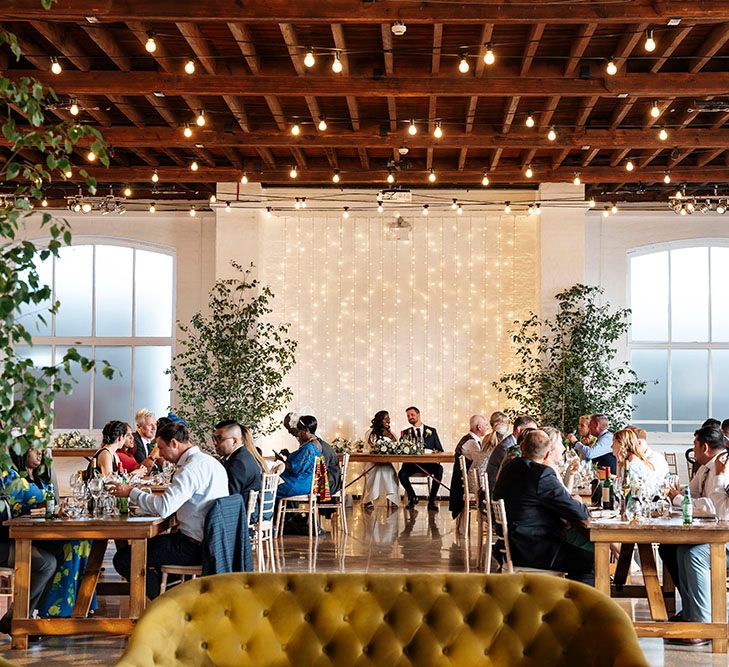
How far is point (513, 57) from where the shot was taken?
9.83 m

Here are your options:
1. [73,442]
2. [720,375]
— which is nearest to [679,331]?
[720,375]

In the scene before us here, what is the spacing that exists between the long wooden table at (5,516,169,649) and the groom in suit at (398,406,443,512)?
→ 8411 millimetres

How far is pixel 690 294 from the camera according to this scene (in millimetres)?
15883

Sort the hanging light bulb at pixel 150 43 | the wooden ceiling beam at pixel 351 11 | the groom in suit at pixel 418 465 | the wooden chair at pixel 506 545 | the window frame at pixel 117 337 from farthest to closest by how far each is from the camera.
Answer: the window frame at pixel 117 337 < the groom in suit at pixel 418 465 < the hanging light bulb at pixel 150 43 < the wooden ceiling beam at pixel 351 11 < the wooden chair at pixel 506 545

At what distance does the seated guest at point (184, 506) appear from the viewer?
20.8ft

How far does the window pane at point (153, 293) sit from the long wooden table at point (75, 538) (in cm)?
1008

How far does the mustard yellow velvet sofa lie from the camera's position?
12.6 ft

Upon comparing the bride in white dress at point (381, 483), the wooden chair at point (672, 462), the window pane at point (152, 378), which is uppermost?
the window pane at point (152, 378)

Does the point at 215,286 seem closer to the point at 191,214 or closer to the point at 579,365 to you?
the point at 191,214

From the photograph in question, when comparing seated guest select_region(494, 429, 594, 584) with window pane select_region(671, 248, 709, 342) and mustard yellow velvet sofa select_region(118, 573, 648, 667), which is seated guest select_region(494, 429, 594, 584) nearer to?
mustard yellow velvet sofa select_region(118, 573, 648, 667)

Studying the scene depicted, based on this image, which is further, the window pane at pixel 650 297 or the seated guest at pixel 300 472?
the window pane at pixel 650 297

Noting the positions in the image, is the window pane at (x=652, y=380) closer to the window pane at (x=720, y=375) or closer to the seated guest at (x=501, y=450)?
the window pane at (x=720, y=375)

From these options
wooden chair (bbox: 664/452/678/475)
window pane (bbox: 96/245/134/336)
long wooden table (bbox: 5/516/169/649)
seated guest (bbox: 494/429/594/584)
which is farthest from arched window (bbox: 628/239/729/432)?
long wooden table (bbox: 5/516/169/649)

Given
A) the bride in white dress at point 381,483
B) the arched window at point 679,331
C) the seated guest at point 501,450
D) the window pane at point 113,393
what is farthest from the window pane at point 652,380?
the window pane at point 113,393
